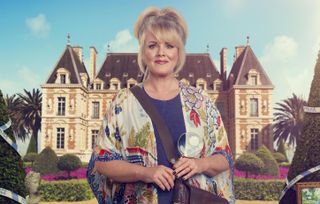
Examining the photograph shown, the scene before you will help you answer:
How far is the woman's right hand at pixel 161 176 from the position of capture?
77.1 inches

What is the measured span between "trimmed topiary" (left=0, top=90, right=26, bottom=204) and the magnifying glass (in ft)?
11.1

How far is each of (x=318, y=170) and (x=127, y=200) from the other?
3803mm

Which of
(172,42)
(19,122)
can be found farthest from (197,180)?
(19,122)

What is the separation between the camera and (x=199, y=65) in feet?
127

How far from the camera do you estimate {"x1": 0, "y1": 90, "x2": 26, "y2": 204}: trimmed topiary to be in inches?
190

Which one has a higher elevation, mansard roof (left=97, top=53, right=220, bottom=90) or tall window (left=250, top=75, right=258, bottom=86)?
mansard roof (left=97, top=53, right=220, bottom=90)

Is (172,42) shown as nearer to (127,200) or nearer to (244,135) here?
(127,200)

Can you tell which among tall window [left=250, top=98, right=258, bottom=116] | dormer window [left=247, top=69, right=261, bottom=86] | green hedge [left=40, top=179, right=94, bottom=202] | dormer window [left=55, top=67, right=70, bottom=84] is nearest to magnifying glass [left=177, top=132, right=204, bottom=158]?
green hedge [left=40, top=179, right=94, bottom=202]

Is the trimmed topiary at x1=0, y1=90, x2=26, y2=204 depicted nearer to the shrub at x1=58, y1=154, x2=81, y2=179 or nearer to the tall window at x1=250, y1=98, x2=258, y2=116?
the shrub at x1=58, y1=154, x2=81, y2=179

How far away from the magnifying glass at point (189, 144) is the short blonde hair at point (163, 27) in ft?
1.62

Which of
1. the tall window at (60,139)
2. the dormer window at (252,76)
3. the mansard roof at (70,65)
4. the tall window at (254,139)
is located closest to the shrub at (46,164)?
the tall window at (60,139)

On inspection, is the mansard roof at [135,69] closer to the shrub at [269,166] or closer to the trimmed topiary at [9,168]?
the shrub at [269,166]

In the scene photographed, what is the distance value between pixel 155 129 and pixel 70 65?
3395 centimetres

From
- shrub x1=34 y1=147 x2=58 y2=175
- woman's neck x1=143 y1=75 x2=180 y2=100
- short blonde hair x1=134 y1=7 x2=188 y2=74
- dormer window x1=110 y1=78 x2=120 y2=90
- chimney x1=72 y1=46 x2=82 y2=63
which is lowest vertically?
shrub x1=34 y1=147 x2=58 y2=175
